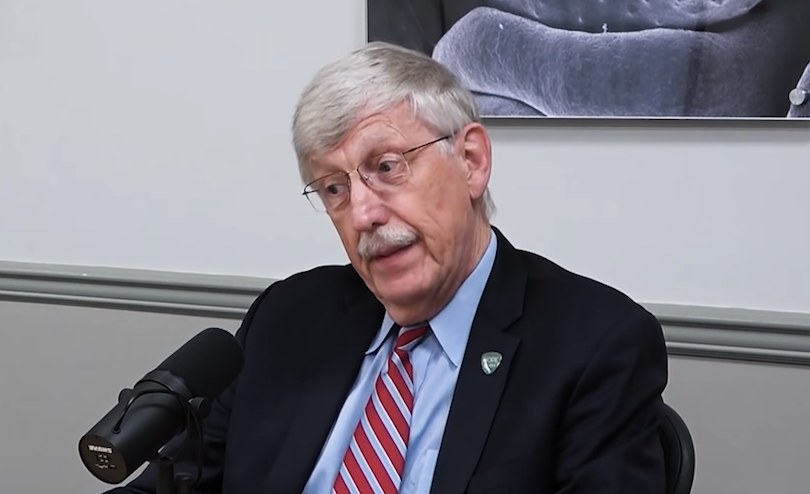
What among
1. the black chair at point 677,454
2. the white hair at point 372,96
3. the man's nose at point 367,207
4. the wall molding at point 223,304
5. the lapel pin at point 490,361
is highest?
the white hair at point 372,96

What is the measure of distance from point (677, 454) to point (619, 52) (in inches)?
29.4

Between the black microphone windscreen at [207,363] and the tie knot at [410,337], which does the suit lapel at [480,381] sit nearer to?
the tie knot at [410,337]

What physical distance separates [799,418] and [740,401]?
103mm

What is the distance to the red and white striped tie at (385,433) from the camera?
1.23 metres

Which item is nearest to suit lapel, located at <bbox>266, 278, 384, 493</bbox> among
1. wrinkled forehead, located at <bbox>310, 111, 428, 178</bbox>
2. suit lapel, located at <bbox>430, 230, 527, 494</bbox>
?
suit lapel, located at <bbox>430, 230, 527, 494</bbox>

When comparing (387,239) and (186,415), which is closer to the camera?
(186,415)

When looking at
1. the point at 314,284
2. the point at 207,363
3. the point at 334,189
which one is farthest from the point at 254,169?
the point at 207,363

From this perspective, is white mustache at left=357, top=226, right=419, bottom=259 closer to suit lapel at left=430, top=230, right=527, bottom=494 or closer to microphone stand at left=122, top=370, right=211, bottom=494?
suit lapel at left=430, top=230, right=527, bottom=494

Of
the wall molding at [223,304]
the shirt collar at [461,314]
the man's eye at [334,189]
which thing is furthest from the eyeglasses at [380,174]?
the wall molding at [223,304]

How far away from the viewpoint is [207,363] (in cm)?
94

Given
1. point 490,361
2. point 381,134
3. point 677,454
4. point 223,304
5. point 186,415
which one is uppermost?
point 381,134

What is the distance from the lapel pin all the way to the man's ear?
22 centimetres

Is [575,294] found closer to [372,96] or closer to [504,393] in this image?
[504,393]

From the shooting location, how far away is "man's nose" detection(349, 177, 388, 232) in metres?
1.22
